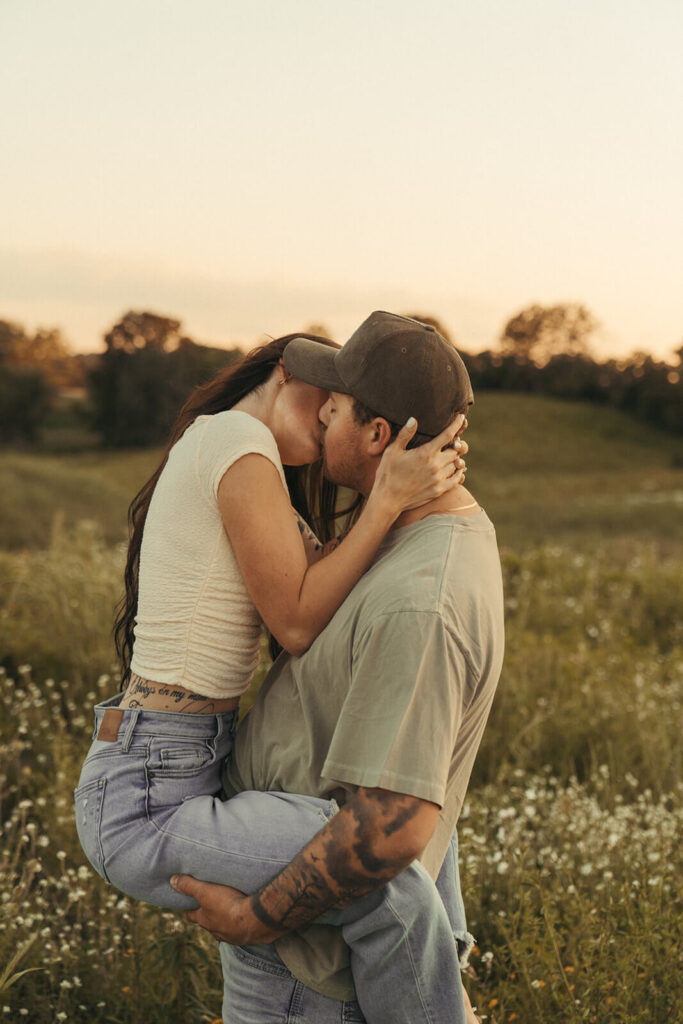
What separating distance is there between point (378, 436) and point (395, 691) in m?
0.72

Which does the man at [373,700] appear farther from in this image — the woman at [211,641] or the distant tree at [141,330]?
the distant tree at [141,330]

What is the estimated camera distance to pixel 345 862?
1.97m

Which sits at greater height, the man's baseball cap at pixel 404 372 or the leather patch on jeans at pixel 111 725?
the man's baseball cap at pixel 404 372

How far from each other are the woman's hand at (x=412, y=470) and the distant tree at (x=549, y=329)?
72.6 m

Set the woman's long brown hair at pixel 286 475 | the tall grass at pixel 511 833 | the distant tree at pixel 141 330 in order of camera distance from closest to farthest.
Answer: the woman's long brown hair at pixel 286 475
the tall grass at pixel 511 833
the distant tree at pixel 141 330

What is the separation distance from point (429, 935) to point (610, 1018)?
116 cm

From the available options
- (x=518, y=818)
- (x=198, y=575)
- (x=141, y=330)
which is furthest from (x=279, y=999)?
(x=141, y=330)

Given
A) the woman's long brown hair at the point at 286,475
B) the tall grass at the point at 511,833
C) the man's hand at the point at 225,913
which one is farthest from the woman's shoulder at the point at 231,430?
the tall grass at the point at 511,833

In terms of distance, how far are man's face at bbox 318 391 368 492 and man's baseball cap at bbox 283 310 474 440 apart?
73 millimetres

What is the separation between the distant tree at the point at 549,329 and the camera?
73000mm

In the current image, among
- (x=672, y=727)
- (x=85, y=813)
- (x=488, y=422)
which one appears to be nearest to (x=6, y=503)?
(x=672, y=727)

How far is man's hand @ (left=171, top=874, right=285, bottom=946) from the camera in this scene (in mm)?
2098

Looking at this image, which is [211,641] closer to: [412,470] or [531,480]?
[412,470]

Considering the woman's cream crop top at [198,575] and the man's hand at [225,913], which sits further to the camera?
the woman's cream crop top at [198,575]
